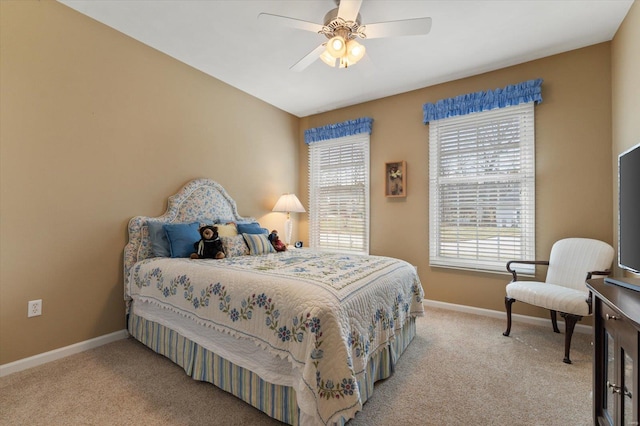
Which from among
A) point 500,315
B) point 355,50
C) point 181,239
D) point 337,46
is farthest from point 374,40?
point 500,315

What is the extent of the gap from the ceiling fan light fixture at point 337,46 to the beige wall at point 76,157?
6.33 feet

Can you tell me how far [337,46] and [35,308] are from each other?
3.10 metres

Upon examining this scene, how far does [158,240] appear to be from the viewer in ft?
8.97

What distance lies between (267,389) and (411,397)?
929mm

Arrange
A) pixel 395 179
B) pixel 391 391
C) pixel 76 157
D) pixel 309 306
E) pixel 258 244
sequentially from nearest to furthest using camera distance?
1. pixel 309 306
2. pixel 391 391
3. pixel 76 157
4. pixel 258 244
5. pixel 395 179

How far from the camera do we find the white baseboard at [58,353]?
2094mm

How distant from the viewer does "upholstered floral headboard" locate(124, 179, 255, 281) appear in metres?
2.72

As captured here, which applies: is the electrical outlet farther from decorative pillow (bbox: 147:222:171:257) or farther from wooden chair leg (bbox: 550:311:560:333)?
wooden chair leg (bbox: 550:311:560:333)

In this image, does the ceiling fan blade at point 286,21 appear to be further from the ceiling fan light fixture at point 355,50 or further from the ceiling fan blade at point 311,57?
the ceiling fan light fixture at point 355,50

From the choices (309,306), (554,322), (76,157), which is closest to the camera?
(309,306)

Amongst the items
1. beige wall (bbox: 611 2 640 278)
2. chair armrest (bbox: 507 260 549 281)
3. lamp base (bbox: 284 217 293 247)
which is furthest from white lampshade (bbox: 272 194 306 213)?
beige wall (bbox: 611 2 640 278)

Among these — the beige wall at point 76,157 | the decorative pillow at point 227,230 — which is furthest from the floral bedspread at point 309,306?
the decorative pillow at point 227,230

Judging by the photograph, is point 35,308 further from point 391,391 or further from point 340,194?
point 340,194

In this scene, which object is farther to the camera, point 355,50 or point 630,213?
point 355,50
